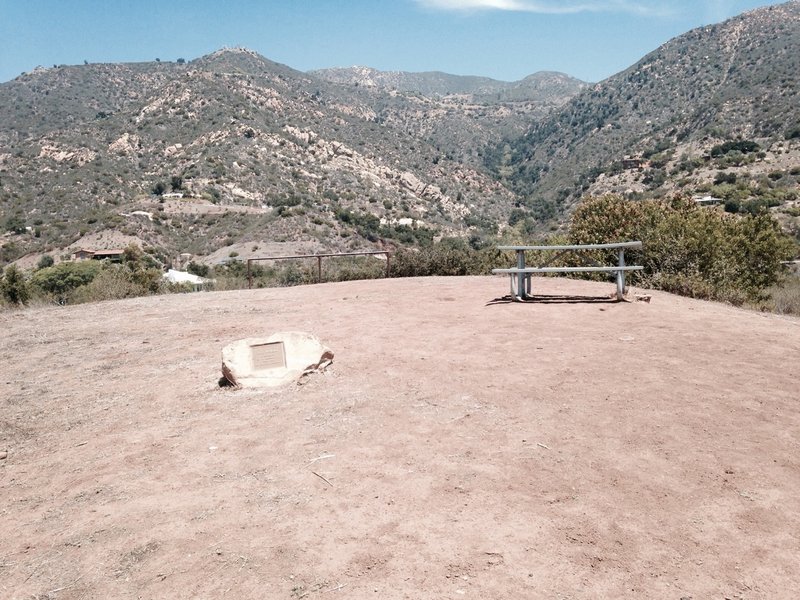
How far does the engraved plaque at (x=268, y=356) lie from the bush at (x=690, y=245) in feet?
26.3

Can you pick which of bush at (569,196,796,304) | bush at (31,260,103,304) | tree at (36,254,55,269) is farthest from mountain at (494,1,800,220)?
tree at (36,254,55,269)

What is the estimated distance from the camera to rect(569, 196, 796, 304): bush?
38.8ft

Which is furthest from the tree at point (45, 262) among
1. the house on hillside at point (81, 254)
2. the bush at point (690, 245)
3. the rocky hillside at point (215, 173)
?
the bush at point (690, 245)

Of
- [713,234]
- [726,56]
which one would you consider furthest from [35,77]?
[713,234]

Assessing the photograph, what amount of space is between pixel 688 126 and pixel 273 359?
10983 centimetres

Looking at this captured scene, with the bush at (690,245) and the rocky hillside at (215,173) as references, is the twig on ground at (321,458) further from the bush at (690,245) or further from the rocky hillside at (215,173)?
the rocky hillside at (215,173)

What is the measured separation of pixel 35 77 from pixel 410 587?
161 meters

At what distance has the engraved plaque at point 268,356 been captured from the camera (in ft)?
20.3

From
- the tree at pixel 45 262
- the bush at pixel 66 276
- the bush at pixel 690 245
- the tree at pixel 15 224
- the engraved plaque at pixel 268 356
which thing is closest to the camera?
the engraved plaque at pixel 268 356

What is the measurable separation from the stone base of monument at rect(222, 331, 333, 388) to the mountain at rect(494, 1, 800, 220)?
66.8 m

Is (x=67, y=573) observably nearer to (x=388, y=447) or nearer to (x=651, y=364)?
(x=388, y=447)

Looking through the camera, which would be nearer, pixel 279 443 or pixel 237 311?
pixel 279 443

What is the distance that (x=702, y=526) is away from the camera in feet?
10.5

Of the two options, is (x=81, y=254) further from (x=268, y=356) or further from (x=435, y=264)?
(x=268, y=356)
